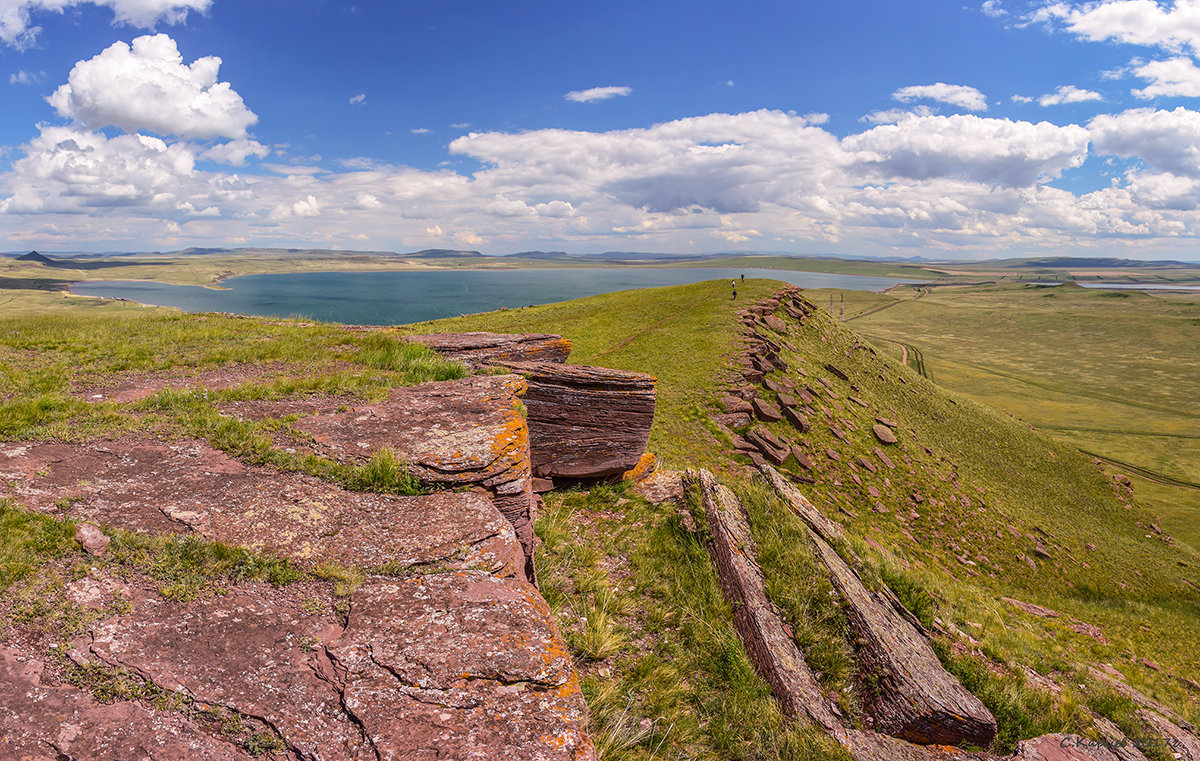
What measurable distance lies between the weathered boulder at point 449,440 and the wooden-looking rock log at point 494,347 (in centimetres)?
445

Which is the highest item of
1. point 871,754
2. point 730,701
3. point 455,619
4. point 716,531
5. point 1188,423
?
point 455,619

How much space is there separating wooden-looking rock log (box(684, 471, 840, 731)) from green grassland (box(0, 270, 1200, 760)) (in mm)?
284

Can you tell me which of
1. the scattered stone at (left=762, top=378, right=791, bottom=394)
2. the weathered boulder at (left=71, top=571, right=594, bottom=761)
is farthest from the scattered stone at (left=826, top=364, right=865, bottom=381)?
the weathered boulder at (left=71, top=571, right=594, bottom=761)

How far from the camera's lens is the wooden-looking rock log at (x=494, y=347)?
15594 mm

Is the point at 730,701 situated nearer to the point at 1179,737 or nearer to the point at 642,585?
the point at 642,585

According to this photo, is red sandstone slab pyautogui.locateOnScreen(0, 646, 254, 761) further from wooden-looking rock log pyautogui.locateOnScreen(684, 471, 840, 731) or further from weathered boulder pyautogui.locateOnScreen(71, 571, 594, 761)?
wooden-looking rock log pyautogui.locateOnScreen(684, 471, 840, 731)

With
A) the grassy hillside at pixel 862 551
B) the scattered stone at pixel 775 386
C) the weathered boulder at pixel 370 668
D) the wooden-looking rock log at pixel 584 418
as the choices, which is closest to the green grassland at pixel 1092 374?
the grassy hillside at pixel 862 551

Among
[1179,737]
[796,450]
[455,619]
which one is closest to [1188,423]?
[796,450]

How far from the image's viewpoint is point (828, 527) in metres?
12.4

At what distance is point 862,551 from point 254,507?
12.9m

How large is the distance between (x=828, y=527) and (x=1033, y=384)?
122 metres

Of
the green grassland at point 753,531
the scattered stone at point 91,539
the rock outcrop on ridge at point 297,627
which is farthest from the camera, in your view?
the green grassland at point 753,531

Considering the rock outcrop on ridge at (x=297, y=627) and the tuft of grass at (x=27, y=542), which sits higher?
the tuft of grass at (x=27, y=542)

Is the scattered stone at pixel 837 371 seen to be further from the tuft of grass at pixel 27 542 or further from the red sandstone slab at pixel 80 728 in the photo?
the tuft of grass at pixel 27 542
